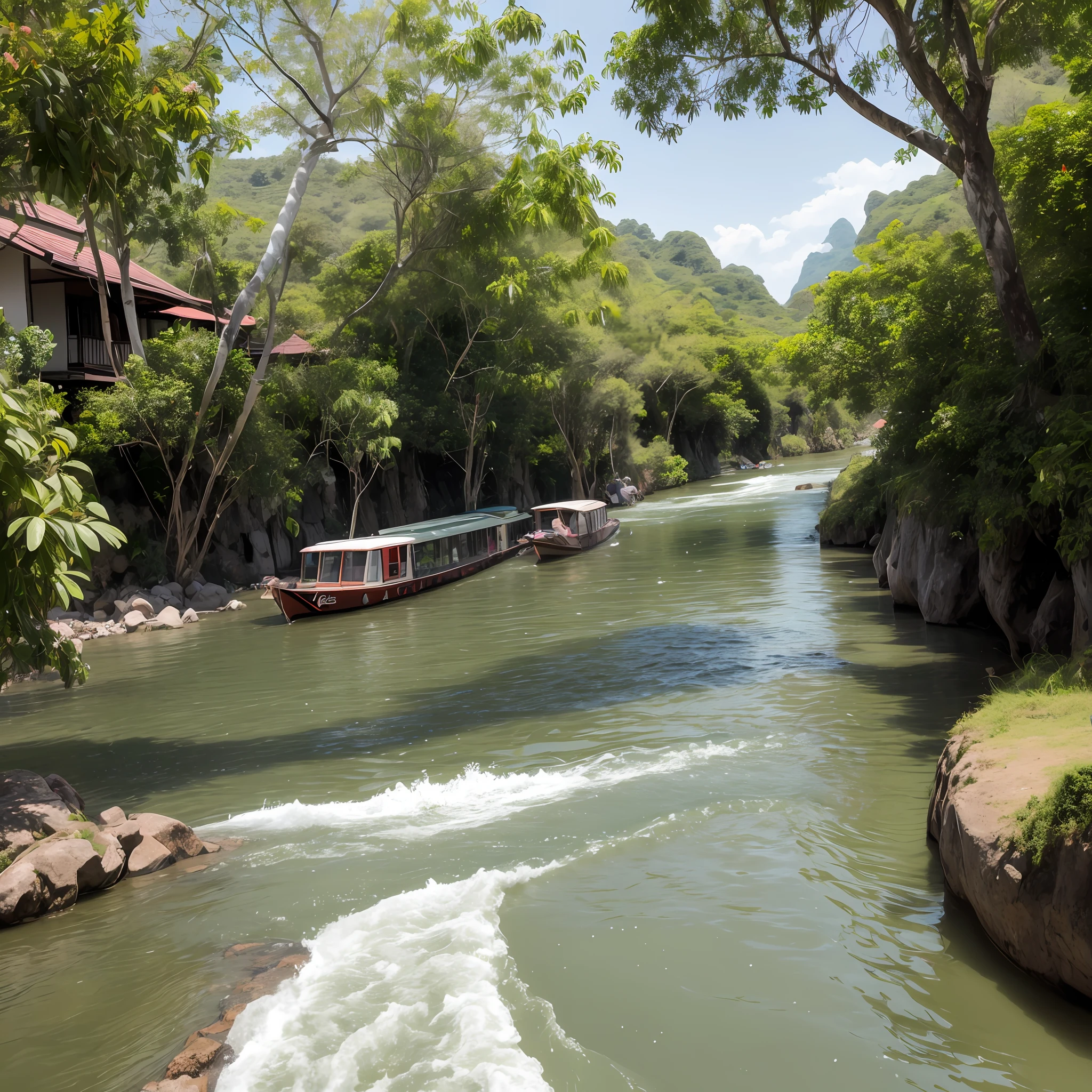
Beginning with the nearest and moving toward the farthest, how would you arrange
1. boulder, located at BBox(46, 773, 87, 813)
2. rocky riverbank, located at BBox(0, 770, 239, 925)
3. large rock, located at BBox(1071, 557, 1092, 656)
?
rocky riverbank, located at BBox(0, 770, 239, 925)
boulder, located at BBox(46, 773, 87, 813)
large rock, located at BBox(1071, 557, 1092, 656)

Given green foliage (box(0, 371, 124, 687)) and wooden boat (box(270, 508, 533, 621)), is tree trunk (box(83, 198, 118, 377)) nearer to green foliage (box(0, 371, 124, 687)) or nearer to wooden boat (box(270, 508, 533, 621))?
wooden boat (box(270, 508, 533, 621))

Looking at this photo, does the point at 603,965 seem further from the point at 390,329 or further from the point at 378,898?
the point at 390,329

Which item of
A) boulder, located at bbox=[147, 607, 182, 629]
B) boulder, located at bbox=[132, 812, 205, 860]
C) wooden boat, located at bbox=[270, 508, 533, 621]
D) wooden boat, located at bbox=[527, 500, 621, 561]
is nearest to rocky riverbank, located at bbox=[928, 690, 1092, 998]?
boulder, located at bbox=[132, 812, 205, 860]

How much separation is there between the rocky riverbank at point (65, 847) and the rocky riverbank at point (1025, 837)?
20.6 feet

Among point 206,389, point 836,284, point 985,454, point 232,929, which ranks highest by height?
point 836,284

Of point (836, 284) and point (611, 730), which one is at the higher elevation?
point (836, 284)

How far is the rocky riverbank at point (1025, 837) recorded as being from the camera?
4742 mm

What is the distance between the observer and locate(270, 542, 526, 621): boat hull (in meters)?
22.0

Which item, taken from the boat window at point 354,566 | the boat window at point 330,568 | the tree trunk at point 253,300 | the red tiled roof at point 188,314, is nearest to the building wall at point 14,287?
the tree trunk at point 253,300

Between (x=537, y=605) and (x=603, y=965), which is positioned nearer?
(x=603, y=965)

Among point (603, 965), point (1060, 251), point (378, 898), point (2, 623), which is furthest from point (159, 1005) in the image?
point (1060, 251)

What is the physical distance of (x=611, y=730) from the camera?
36.4ft

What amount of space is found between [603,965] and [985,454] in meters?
8.23

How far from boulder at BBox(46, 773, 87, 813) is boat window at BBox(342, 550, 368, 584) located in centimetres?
1408
